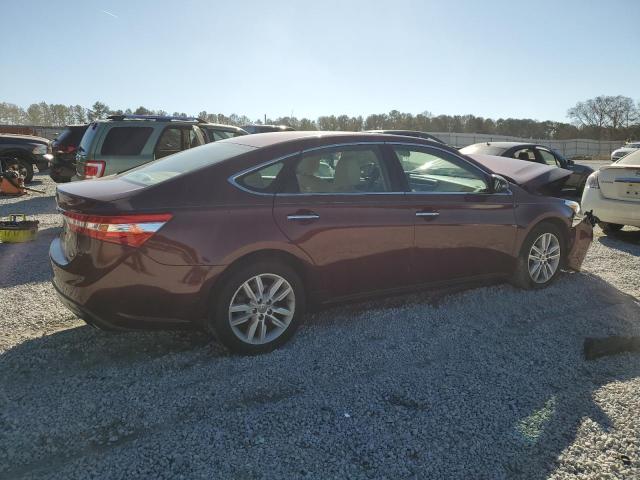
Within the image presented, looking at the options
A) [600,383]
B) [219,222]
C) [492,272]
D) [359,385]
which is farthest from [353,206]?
[600,383]

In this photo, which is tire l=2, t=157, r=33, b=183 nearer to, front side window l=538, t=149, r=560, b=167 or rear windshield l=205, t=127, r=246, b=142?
rear windshield l=205, t=127, r=246, b=142

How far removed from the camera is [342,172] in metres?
4.04

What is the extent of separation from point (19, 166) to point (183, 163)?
12.8m

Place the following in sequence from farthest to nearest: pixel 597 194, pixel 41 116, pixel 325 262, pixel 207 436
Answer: pixel 41 116
pixel 597 194
pixel 325 262
pixel 207 436

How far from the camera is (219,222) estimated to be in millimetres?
3355

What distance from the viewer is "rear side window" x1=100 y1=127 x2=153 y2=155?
826 centimetres

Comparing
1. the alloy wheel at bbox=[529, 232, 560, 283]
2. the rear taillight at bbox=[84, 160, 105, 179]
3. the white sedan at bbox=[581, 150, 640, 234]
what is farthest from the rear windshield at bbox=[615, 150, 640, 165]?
the rear taillight at bbox=[84, 160, 105, 179]

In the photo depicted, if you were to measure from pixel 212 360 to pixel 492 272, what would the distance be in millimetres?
2774

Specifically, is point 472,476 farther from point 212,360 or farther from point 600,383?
point 212,360

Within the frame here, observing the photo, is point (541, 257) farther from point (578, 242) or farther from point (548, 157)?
point (548, 157)

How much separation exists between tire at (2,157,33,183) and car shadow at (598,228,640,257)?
14.2 metres

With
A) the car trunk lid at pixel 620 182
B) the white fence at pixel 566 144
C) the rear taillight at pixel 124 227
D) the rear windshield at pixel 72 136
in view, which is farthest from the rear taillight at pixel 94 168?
the white fence at pixel 566 144

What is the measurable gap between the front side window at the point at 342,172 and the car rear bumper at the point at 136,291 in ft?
3.28

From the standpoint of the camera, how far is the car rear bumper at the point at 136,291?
10.4 ft
